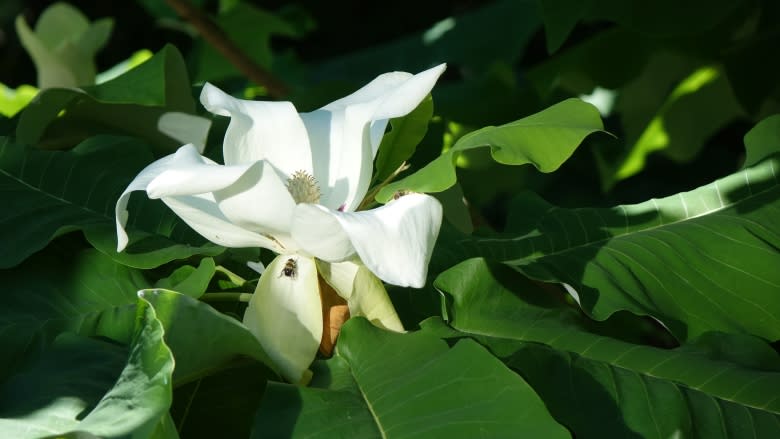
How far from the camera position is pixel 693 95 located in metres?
1.87

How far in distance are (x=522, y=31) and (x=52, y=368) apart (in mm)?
1552

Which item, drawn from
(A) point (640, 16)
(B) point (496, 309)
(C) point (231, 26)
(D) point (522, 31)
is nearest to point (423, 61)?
(D) point (522, 31)

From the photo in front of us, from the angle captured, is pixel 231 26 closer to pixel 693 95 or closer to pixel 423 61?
pixel 423 61

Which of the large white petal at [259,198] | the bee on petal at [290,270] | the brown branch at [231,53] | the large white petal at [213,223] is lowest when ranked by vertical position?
the brown branch at [231,53]

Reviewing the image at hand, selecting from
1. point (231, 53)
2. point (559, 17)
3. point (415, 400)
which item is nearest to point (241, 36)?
point (231, 53)

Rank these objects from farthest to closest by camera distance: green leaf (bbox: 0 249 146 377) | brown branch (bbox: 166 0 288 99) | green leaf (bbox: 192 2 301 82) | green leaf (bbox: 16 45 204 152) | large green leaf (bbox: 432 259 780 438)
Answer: green leaf (bbox: 192 2 301 82) < brown branch (bbox: 166 0 288 99) < green leaf (bbox: 16 45 204 152) < green leaf (bbox: 0 249 146 377) < large green leaf (bbox: 432 259 780 438)

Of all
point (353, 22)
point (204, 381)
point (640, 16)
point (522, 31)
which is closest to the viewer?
point (204, 381)

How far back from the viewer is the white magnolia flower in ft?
2.22

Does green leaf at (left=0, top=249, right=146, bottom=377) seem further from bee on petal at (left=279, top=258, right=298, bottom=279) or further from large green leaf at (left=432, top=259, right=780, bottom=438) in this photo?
large green leaf at (left=432, top=259, right=780, bottom=438)

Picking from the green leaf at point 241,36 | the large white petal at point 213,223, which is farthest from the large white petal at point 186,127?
the green leaf at point 241,36

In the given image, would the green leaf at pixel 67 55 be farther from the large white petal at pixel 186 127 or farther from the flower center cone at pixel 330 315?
the flower center cone at pixel 330 315

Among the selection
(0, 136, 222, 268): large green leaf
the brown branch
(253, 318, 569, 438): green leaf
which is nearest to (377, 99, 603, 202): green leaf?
(253, 318, 569, 438): green leaf

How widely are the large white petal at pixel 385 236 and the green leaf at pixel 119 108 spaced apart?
40cm

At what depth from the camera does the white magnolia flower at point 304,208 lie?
677 mm
